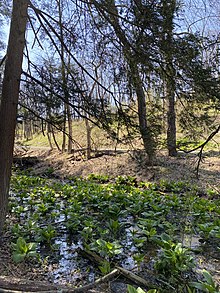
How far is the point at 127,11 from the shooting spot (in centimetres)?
376

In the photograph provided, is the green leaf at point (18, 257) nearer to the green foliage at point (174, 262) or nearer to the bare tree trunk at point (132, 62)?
the green foliage at point (174, 262)

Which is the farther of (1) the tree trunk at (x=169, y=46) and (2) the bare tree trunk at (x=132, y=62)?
(2) the bare tree trunk at (x=132, y=62)

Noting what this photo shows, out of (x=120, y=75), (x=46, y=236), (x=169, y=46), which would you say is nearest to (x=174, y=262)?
(x=46, y=236)

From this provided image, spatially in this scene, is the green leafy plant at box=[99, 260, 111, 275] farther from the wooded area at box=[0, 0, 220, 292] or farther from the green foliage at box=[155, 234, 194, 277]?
the wooded area at box=[0, 0, 220, 292]

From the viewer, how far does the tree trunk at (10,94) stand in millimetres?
3400

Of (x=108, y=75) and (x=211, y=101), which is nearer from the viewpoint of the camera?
(x=211, y=101)

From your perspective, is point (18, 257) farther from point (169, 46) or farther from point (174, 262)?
point (169, 46)

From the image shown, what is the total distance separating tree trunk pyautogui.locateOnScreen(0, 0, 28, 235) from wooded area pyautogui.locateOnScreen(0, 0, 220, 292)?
12 millimetres

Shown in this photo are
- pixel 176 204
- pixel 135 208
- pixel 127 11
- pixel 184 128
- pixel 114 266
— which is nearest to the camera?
pixel 114 266

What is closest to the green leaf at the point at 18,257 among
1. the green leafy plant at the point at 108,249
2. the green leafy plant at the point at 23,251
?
A: the green leafy plant at the point at 23,251

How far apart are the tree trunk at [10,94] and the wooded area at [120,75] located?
1 centimetres

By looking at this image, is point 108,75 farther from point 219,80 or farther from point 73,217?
point 73,217

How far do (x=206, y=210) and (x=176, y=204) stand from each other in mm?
507

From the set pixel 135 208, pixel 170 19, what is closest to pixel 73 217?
pixel 135 208
